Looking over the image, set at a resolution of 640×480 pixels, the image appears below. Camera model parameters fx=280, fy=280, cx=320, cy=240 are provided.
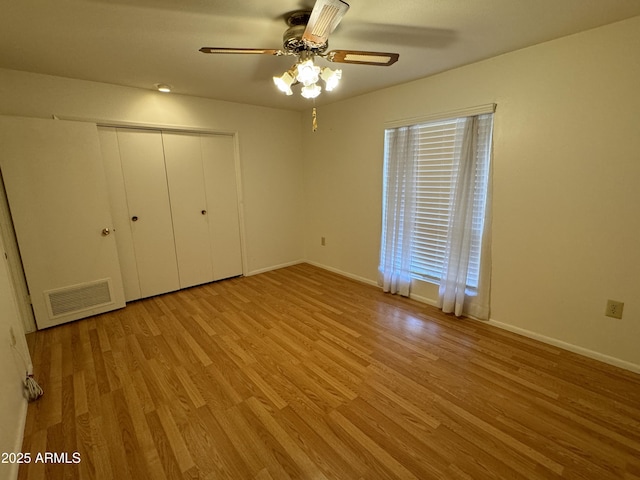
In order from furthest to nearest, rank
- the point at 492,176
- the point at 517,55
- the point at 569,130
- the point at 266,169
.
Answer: the point at 266,169
the point at 492,176
the point at 517,55
the point at 569,130

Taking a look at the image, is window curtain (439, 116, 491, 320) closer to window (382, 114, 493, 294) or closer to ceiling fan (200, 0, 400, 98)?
window (382, 114, 493, 294)

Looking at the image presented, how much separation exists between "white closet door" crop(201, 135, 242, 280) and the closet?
12 mm

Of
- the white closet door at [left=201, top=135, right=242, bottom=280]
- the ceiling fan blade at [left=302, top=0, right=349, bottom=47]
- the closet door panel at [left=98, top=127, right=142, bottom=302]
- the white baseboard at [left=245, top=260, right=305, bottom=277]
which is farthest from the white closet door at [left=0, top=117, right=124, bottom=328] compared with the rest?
the ceiling fan blade at [left=302, top=0, right=349, bottom=47]

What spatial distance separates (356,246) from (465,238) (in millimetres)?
1460

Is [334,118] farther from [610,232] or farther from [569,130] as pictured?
[610,232]

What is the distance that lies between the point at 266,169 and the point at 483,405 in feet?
11.9

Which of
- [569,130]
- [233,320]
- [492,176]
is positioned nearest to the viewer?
[569,130]

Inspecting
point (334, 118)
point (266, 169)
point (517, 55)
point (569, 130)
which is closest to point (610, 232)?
point (569, 130)

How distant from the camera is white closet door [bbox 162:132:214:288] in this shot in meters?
3.35

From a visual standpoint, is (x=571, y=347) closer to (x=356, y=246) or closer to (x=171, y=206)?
(x=356, y=246)

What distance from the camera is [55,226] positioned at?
2646 millimetres

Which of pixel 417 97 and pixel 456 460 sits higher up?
pixel 417 97

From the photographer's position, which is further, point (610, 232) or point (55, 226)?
point (55, 226)

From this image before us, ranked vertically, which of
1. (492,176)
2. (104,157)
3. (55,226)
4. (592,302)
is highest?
(104,157)
